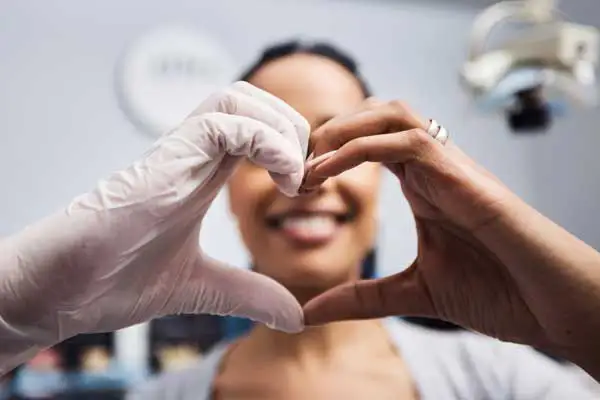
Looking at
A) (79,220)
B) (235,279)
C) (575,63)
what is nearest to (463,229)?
(235,279)

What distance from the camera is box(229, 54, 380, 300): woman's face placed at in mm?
928

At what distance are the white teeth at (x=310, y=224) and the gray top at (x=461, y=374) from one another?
190mm

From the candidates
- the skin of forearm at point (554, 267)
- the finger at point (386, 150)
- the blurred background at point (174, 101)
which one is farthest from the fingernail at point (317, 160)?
the blurred background at point (174, 101)

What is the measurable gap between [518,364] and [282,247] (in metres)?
0.35

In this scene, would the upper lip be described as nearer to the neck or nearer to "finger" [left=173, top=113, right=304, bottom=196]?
the neck

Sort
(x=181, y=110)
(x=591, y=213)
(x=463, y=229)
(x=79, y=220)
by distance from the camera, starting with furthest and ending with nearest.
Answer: (x=591, y=213)
(x=181, y=110)
(x=463, y=229)
(x=79, y=220)

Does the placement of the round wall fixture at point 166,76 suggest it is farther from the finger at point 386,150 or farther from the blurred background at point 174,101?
the finger at point 386,150

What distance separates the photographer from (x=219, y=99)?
24.9 inches

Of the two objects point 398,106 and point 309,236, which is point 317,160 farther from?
point 309,236

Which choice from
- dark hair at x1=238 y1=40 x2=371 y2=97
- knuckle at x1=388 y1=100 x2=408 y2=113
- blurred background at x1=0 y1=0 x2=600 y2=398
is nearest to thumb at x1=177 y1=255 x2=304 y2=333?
knuckle at x1=388 y1=100 x2=408 y2=113

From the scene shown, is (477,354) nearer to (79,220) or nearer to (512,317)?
(512,317)

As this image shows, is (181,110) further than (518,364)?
Yes

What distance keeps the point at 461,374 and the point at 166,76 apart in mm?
1359

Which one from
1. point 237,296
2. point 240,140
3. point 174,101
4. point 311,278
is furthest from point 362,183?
point 174,101
